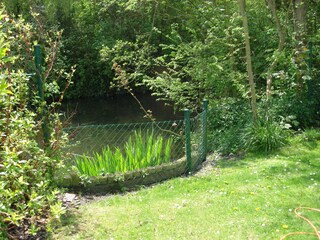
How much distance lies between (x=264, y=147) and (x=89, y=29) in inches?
499

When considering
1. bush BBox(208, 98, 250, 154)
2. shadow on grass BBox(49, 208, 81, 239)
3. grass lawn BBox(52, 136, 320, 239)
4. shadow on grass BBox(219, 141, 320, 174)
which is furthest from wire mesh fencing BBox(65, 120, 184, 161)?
shadow on grass BBox(49, 208, 81, 239)

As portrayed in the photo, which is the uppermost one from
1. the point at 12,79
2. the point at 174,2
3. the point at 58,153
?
the point at 174,2

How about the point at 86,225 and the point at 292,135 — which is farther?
the point at 292,135

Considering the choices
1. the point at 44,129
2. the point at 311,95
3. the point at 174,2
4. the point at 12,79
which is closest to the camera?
the point at 12,79

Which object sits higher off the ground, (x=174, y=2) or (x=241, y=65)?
(x=174, y=2)

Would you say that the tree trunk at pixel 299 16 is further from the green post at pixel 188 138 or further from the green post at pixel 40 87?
the green post at pixel 40 87

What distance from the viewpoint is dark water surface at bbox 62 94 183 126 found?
1419cm

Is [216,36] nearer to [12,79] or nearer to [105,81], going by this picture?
[12,79]

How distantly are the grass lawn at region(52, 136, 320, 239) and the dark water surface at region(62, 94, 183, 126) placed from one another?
25.7 feet

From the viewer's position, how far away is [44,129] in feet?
15.3

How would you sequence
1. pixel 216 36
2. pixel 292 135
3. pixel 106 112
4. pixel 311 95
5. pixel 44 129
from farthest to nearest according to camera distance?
pixel 106 112 → pixel 216 36 → pixel 311 95 → pixel 292 135 → pixel 44 129

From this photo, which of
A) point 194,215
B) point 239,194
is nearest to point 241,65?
point 239,194

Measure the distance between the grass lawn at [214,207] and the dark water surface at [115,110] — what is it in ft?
25.7

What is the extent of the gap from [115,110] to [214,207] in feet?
38.2
